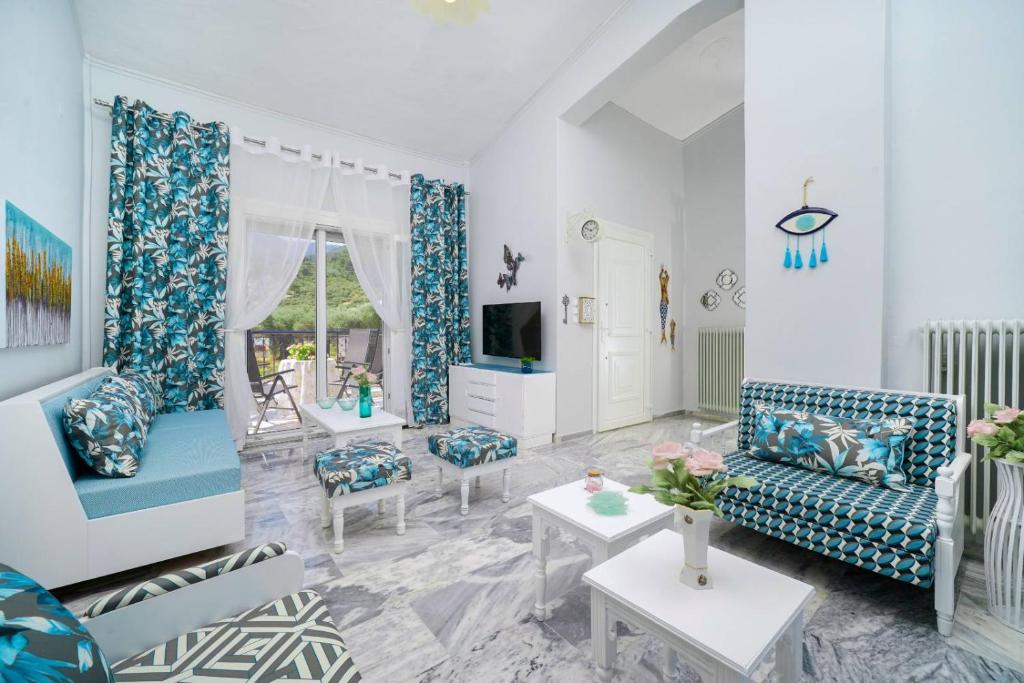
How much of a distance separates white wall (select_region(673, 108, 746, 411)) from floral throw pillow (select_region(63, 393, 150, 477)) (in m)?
5.14

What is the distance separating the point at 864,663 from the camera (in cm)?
133

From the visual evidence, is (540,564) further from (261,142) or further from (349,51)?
(261,142)

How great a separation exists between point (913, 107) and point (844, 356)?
1319mm

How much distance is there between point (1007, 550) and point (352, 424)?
3.04 m

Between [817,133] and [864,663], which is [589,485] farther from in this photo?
[817,133]

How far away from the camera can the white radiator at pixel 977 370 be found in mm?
1843

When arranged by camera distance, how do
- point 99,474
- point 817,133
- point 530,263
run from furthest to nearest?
point 530,263 < point 817,133 < point 99,474

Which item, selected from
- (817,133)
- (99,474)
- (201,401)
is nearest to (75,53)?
(201,401)

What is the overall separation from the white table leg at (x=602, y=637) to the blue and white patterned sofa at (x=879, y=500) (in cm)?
99

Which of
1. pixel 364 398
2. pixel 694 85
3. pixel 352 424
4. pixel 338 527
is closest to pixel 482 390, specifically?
pixel 364 398

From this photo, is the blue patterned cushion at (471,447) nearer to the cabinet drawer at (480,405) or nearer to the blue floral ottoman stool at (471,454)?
the blue floral ottoman stool at (471,454)

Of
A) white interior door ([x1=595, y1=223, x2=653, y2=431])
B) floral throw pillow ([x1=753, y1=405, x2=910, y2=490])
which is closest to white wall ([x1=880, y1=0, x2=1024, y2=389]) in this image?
floral throw pillow ([x1=753, y1=405, x2=910, y2=490])

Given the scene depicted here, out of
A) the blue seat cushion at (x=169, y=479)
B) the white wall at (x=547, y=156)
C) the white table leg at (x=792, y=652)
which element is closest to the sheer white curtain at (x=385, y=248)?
the white wall at (x=547, y=156)

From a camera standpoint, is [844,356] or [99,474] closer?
[99,474]
